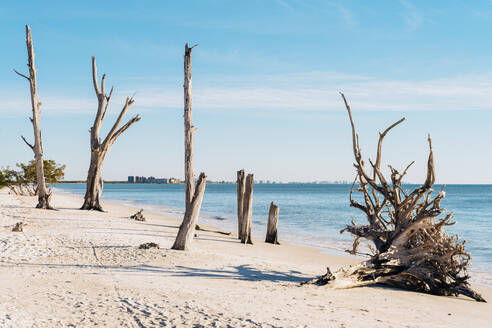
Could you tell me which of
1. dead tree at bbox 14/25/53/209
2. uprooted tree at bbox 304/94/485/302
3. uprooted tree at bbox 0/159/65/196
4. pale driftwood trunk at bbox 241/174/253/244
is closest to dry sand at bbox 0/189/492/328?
uprooted tree at bbox 304/94/485/302

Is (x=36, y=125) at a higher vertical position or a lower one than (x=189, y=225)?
higher

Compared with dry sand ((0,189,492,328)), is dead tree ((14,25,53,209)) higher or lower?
higher

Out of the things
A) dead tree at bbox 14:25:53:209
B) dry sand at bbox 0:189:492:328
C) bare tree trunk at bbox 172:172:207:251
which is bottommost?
dry sand at bbox 0:189:492:328

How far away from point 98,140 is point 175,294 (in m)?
13.3

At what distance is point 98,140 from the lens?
1788 cm

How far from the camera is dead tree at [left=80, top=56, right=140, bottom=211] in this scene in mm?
17656

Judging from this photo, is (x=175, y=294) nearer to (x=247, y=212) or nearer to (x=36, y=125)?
(x=247, y=212)

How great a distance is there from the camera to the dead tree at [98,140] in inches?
695

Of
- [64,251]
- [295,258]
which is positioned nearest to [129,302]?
[64,251]

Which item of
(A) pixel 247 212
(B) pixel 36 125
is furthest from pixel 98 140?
(A) pixel 247 212

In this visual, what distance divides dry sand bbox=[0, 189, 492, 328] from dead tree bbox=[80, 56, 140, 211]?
8.25m

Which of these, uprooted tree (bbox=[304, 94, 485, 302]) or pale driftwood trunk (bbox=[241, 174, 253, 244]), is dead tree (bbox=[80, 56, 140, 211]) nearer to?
pale driftwood trunk (bbox=[241, 174, 253, 244])

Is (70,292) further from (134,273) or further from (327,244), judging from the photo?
(327,244)

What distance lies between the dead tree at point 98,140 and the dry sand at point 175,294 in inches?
325
